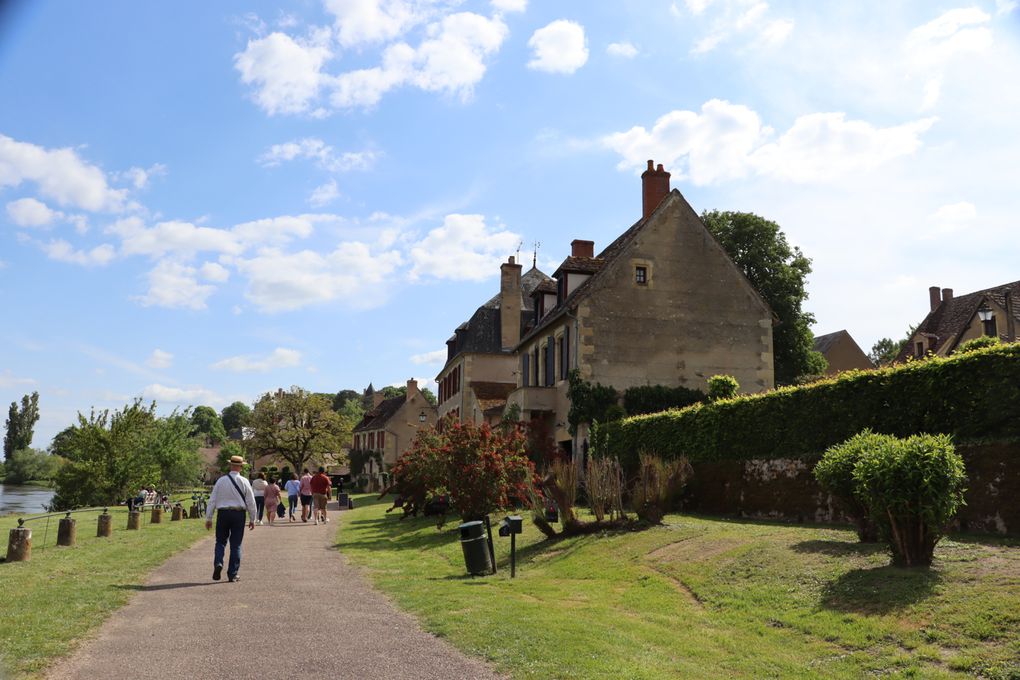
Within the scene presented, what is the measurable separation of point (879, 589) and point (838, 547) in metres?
2.33

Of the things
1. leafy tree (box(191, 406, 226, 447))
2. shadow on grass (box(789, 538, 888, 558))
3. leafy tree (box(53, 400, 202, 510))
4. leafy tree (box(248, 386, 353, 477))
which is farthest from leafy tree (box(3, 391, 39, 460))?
shadow on grass (box(789, 538, 888, 558))

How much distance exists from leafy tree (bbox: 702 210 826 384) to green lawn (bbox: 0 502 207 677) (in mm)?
28304

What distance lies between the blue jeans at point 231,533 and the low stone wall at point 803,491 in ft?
32.8

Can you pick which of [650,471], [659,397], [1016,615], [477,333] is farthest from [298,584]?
[477,333]

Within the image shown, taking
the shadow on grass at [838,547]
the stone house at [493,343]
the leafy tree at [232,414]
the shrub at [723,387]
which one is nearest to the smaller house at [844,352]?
the stone house at [493,343]

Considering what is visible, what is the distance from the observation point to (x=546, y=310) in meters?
33.2

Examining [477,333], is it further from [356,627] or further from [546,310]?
[356,627]

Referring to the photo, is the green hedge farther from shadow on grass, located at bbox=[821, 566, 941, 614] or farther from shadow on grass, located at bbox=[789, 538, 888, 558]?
shadow on grass, located at bbox=[821, 566, 941, 614]

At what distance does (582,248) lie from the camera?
115 ft

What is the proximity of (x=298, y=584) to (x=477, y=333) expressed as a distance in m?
32.9

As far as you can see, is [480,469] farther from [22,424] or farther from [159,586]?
[22,424]

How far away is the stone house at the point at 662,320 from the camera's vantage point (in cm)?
2739

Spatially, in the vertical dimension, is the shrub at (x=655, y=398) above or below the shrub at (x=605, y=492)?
above

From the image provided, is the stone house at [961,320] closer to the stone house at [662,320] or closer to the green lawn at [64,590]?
the stone house at [662,320]
